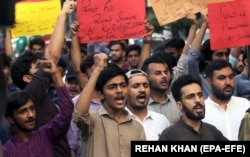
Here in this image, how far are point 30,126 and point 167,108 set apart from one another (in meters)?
1.58

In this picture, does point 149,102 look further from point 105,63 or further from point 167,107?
point 105,63

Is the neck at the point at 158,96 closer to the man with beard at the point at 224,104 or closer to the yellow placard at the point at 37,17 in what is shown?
the man with beard at the point at 224,104

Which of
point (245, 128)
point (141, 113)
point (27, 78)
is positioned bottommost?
point (245, 128)

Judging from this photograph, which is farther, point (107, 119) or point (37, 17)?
point (37, 17)

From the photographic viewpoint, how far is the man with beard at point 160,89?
5934 millimetres

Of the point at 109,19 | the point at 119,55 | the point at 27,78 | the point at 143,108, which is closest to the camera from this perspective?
the point at 143,108

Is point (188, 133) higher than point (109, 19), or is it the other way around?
point (109, 19)

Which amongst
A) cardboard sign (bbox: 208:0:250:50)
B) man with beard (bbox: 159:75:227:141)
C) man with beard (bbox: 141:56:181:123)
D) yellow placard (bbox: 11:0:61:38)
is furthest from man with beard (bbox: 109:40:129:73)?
man with beard (bbox: 159:75:227:141)

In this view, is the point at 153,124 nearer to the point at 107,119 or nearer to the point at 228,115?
the point at 107,119

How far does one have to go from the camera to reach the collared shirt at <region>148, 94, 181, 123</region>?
5.91 m

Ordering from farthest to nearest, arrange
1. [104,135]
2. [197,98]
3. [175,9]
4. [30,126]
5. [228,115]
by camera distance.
→ [175,9] < [228,115] < [197,98] < [104,135] < [30,126]

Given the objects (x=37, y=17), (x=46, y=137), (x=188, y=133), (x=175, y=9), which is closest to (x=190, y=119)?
(x=188, y=133)

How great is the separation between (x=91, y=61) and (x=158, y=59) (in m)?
0.63

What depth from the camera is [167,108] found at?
19.6 feet
